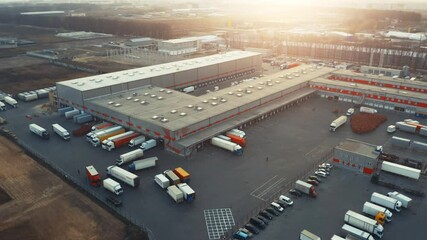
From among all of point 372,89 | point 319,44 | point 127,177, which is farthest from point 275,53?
point 127,177

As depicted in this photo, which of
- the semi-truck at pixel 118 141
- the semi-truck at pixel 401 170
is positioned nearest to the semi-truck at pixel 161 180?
the semi-truck at pixel 118 141

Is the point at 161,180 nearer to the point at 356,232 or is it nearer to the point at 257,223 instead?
the point at 257,223

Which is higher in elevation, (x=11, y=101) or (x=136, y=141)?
(x=11, y=101)

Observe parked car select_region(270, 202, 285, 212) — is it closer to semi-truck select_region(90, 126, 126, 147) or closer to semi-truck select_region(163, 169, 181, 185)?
semi-truck select_region(163, 169, 181, 185)

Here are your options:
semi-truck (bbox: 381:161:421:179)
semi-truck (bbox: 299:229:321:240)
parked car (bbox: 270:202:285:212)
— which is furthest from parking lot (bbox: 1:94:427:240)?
semi-truck (bbox: 381:161:421:179)

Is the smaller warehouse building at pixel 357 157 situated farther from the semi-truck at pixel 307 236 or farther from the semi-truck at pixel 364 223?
the semi-truck at pixel 307 236

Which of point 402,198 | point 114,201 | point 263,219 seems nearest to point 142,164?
point 114,201
